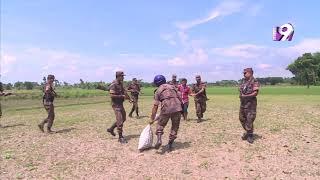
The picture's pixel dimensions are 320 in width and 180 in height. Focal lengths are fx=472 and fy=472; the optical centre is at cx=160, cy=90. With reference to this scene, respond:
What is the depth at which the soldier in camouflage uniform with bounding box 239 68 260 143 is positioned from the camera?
13.1 m

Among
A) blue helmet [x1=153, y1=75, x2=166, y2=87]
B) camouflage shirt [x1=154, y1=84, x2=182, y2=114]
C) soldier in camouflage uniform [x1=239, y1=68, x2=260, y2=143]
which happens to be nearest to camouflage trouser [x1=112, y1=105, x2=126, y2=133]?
blue helmet [x1=153, y1=75, x2=166, y2=87]

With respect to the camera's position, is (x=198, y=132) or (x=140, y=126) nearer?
(x=198, y=132)

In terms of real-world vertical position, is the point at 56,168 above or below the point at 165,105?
below

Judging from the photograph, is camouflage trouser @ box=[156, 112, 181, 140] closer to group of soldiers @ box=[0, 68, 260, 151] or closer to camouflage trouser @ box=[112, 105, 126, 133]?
group of soldiers @ box=[0, 68, 260, 151]

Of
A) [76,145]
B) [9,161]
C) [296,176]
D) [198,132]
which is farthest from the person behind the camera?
[198,132]

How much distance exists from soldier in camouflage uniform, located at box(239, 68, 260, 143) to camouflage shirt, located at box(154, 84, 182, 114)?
6.98ft

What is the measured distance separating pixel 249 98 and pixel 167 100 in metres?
2.51

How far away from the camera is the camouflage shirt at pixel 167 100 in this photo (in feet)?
39.8

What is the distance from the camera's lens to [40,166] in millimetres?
11891

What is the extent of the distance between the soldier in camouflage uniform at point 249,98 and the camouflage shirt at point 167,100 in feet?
6.98

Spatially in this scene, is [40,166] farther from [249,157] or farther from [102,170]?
[249,157]

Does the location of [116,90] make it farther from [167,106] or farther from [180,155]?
[180,155]

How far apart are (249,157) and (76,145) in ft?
18.2

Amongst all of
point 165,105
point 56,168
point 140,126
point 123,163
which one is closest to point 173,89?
point 165,105
